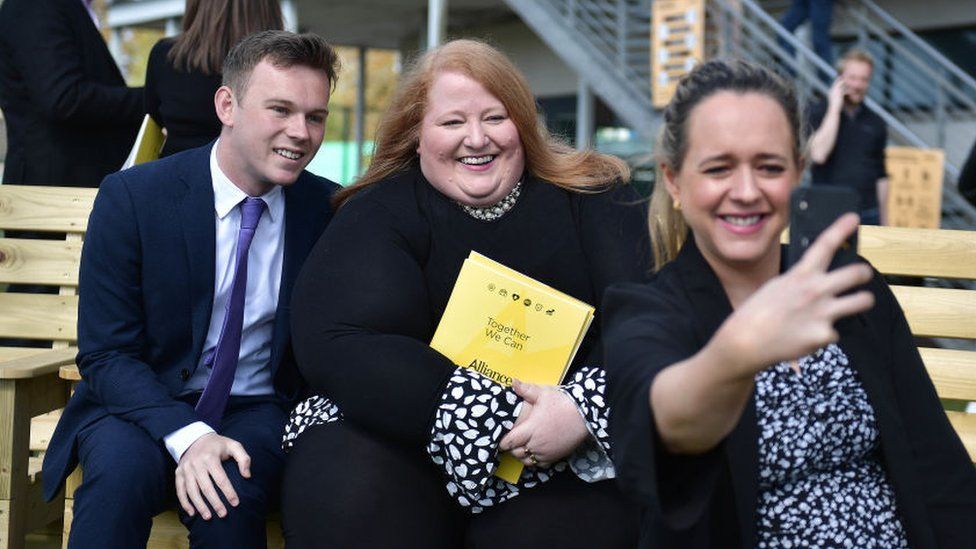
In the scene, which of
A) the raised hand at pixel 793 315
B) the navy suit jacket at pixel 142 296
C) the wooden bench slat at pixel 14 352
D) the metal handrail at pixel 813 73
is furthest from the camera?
the metal handrail at pixel 813 73

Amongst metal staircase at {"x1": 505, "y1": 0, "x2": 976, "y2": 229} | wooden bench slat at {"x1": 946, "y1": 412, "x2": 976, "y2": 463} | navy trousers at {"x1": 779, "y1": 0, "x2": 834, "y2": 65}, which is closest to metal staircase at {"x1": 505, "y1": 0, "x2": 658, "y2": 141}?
metal staircase at {"x1": 505, "y1": 0, "x2": 976, "y2": 229}

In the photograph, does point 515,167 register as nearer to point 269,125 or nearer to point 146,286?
point 269,125

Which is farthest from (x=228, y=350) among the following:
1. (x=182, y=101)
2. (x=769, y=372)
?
(x=769, y=372)

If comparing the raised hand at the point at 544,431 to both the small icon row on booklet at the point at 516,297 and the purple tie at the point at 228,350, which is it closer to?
the small icon row on booklet at the point at 516,297

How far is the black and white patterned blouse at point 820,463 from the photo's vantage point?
2162mm

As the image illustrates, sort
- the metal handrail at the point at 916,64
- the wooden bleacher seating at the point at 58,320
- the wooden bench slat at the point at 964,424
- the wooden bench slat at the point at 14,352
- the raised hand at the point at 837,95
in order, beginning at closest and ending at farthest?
1. the wooden bleacher seating at the point at 58,320
2. the wooden bench slat at the point at 964,424
3. the wooden bench slat at the point at 14,352
4. the raised hand at the point at 837,95
5. the metal handrail at the point at 916,64

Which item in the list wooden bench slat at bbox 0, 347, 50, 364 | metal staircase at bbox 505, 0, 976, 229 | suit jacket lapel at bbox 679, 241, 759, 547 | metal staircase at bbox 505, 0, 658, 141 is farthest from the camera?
metal staircase at bbox 505, 0, 658, 141

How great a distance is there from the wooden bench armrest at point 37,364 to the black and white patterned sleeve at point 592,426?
137 cm

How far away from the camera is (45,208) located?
161 inches

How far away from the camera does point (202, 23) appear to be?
404 centimetres

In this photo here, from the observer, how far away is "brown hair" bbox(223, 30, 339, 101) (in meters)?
3.27

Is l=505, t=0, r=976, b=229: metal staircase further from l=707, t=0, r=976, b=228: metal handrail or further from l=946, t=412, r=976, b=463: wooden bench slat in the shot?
l=946, t=412, r=976, b=463: wooden bench slat

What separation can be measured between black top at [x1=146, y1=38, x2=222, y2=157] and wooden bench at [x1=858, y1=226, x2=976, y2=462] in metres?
2.10

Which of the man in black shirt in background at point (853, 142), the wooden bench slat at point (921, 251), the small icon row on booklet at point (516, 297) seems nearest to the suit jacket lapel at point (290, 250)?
the small icon row on booklet at point (516, 297)
